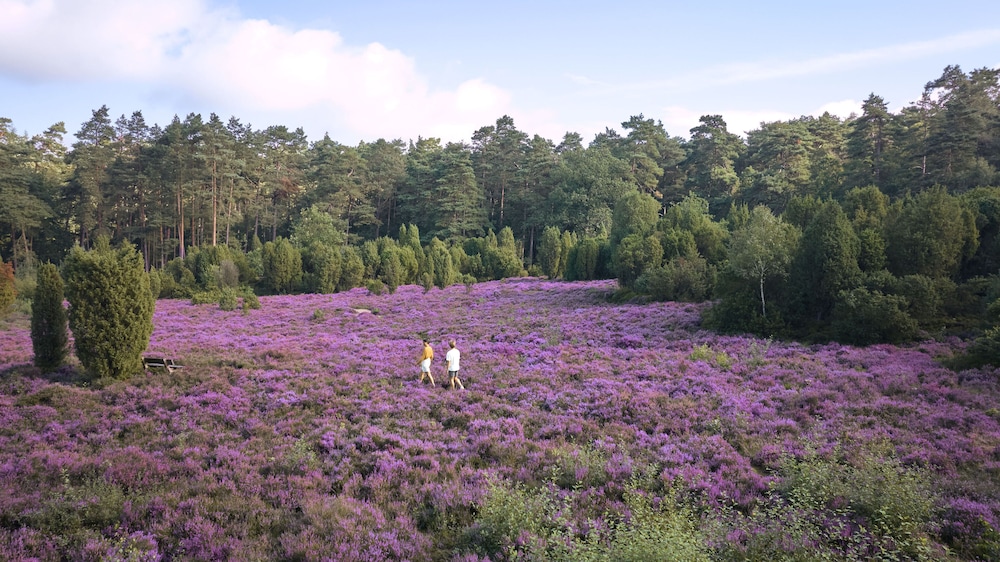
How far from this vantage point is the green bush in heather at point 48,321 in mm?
13184

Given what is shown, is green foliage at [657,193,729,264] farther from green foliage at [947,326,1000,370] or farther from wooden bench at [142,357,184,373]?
wooden bench at [142,357,184,373]

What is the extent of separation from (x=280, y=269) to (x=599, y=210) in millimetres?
37091

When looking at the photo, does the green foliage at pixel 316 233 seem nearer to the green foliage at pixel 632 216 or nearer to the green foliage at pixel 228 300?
the green foliage at pixel 228 300

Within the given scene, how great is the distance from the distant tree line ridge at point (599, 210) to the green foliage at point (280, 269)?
0.15m

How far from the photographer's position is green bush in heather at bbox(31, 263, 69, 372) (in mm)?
13184

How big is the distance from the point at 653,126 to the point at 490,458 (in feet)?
233

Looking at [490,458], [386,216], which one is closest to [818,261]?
[490,458]

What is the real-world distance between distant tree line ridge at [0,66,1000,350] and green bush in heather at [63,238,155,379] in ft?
67.0

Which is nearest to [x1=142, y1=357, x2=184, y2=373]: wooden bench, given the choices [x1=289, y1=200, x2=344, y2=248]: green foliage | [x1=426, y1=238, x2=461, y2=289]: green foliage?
[x1=426, y1=238, x2=461, y2=289]: green foliage

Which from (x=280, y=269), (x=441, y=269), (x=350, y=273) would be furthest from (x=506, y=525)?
(x=441, y=269)

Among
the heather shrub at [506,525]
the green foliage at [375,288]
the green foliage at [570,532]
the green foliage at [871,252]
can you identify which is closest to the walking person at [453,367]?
the green foliage at [570,532]

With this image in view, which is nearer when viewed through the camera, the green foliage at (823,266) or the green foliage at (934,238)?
the green foliage at (934,238)

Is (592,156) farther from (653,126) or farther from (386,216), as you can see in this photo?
(386,216)

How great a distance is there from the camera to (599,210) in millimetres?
59562
